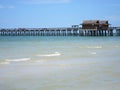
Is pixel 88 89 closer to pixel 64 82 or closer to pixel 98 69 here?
pixel 64 82

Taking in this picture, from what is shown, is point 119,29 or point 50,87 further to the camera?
point 119,29

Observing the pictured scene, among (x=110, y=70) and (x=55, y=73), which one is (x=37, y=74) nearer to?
(x=55, y=73)

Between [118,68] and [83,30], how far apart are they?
221 ft

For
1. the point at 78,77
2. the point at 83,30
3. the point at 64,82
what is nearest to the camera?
the point at 64,82

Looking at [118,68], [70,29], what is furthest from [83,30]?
[118,68]

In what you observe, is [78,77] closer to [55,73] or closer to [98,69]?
[55,73]

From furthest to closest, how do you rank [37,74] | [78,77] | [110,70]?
[110,70]
[37,74]
[78,77]

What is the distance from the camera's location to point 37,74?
13.6 metres

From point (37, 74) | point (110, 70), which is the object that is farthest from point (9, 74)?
point (110, 70)

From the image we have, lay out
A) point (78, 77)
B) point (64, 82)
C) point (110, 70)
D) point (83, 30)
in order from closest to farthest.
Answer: point (64, 82) < point (78, 77) < point (110, 70) < point (83, 30)

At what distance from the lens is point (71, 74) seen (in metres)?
13.5

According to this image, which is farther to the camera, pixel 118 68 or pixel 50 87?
pixel 118 68

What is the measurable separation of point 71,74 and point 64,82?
6.34ft

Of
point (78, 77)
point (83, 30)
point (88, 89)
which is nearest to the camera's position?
point (88, 89)
